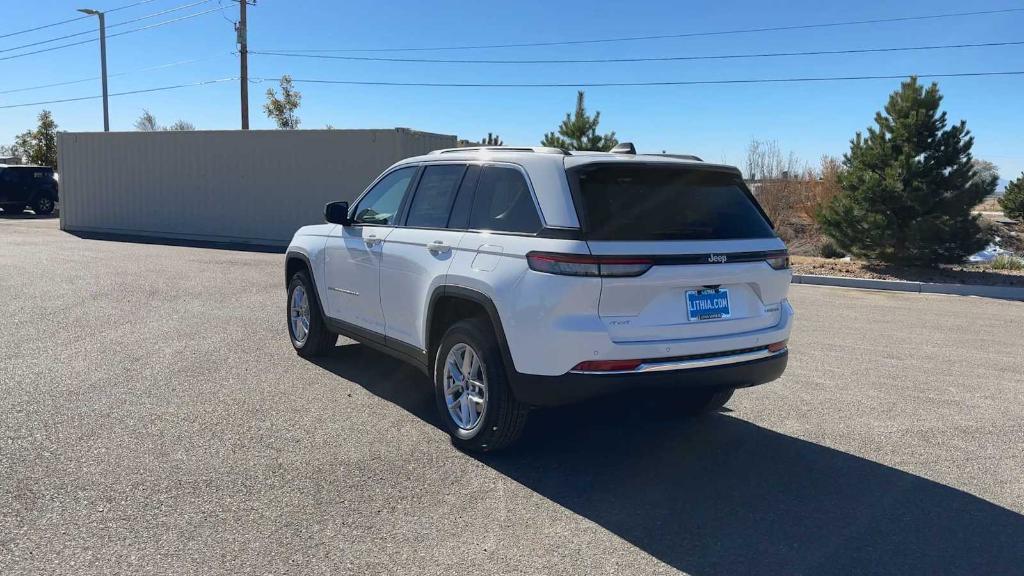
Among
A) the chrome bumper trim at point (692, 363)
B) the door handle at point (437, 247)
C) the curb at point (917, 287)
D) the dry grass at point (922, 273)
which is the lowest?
the curb at point (917, 287)

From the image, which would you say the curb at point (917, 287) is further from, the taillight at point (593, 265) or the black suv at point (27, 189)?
the black suv at point (27, 189)

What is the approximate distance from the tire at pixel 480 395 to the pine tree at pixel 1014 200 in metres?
28.2

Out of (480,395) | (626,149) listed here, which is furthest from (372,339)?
(626,149)

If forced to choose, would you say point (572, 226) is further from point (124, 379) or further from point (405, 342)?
point (124, 379)

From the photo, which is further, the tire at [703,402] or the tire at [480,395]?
the tire at [703,402]

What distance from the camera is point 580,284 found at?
13.3ft

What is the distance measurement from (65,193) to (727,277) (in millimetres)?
25302

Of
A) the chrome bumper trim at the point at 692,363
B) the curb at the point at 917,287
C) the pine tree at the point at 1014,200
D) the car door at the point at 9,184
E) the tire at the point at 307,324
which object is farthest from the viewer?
the car door at the point at 9,184

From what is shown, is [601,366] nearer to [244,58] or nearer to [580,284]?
[580,284]

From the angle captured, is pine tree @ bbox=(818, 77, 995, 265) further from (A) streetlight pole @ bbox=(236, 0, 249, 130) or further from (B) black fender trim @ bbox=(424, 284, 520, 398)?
(A) streetlight pole @ bbox=(236, 0, 249, 130)

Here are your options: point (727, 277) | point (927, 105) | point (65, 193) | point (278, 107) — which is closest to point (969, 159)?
point (927, 105)

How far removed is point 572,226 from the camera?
4.19 m

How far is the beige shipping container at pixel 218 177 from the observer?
2012cm

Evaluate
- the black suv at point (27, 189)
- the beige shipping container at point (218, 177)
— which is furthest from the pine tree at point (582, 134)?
the black suv at point (27, 189)
